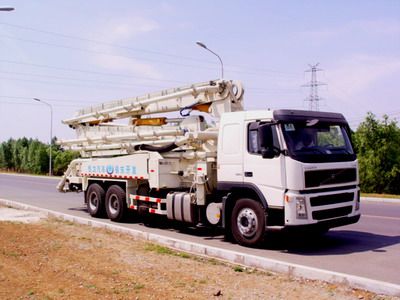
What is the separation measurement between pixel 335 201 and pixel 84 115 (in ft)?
29.6

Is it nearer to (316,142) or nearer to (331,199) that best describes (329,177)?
(331,199)

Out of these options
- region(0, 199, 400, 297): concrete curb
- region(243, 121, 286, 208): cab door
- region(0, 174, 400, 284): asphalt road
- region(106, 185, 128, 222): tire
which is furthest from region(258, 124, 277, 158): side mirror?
region(106, 185, 128, 222): tire

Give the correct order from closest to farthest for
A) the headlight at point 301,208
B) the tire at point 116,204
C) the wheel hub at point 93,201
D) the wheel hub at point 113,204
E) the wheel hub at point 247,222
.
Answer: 1. the headlight at point 301,208
2. the wheel hub at point 247,222
3. the tire at point 116,204
4. the wheel hub at point 113,204
5. the wheel hub at point 93,201

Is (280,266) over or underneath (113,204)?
underneath

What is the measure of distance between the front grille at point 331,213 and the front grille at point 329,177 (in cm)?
51

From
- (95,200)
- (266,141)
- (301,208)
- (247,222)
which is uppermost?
(266,141)

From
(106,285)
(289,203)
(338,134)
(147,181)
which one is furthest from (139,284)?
(147,181)

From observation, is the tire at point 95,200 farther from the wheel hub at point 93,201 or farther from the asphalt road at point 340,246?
the asphalt road at point 340,246

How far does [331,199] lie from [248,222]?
1.61 m

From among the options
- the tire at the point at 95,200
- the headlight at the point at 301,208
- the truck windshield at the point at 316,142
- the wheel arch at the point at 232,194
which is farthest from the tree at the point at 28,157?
the headlight at the point at 301,208

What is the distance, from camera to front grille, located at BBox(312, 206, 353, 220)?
859 centimetres

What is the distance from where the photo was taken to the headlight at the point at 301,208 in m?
8.34

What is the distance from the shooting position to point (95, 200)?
45.3ft

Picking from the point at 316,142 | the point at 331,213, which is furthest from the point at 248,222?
the point at 316,142
